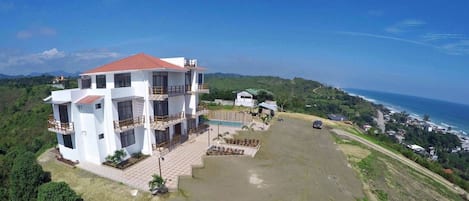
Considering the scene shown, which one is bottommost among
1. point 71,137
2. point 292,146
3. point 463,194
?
point 463,194

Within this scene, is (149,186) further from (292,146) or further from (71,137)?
(292,146)

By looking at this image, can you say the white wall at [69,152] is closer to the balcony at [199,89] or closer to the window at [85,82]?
the window at [85,82]

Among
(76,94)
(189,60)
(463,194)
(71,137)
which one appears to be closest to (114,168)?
(71,137)

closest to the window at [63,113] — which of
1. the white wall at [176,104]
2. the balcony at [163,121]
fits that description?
the balcony at [163,121]

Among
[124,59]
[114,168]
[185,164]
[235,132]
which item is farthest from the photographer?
[235,132]

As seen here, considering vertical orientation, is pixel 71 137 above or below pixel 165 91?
below

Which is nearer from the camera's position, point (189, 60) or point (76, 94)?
point (76, 94)

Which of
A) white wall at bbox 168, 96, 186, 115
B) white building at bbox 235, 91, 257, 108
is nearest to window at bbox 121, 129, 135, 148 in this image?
white wall at bbox 168, 96, 186, 115
